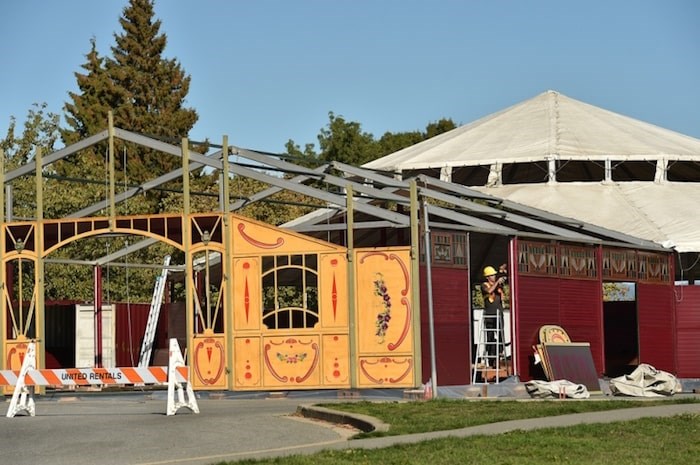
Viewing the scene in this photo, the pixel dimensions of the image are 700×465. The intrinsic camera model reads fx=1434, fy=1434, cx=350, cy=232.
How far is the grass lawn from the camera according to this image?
1464 centimetres

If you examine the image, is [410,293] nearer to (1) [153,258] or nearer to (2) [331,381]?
(2) [331,381]

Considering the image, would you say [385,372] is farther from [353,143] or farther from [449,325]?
[353,143]

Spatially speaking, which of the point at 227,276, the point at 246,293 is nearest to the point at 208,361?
the point at 246,293

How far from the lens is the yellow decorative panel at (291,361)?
28125 mm

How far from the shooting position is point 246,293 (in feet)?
94.4

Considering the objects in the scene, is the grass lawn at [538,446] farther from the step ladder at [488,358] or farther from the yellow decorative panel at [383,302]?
the step ladder at [488,358]

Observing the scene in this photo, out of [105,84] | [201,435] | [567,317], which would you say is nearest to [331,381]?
[567,317]

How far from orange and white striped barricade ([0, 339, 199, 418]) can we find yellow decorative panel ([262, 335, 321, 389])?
4.62m

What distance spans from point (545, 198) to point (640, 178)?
429 centimetres

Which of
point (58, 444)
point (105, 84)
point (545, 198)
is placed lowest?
point (58, 444)

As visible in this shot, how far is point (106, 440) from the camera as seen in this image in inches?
731

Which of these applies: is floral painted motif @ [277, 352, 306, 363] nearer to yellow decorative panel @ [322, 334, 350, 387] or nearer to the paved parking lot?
yellow decorative panel @ [322, 334, 350, 387]

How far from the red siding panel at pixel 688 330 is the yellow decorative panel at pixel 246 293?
12.4 meters

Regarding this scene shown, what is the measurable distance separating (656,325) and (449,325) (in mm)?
8380
